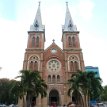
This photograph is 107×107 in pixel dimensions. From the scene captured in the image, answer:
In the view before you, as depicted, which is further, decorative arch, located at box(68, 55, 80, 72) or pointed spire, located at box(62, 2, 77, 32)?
pointed spire, located at box(62, 2, 77, 32)

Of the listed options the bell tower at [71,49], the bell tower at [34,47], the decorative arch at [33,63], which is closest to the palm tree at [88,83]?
the bell tower at [71,49]

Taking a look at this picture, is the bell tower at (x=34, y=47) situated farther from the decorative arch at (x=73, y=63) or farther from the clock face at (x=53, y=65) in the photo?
the decorative arch at (x=73, y=63)

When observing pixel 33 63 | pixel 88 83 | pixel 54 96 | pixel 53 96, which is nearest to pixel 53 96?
pixel 53 96

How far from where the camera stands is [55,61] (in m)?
51.4

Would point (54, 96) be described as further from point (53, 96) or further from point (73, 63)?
point (73, 63)

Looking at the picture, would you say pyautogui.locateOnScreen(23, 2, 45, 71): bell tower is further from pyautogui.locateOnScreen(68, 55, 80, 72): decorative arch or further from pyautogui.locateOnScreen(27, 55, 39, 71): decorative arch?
pyautogui.locateOnScreen(68, 55, 80, 72): decorative arch

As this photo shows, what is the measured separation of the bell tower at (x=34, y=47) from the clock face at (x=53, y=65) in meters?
2.83

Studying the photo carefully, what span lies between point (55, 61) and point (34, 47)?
7260mm

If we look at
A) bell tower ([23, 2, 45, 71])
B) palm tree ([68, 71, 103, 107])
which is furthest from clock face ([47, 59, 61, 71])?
palm tree ([68, 71, 103, 107])

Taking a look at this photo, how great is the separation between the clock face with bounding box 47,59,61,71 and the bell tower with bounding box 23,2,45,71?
2.83 m

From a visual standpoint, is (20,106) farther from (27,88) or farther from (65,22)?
(65,22)

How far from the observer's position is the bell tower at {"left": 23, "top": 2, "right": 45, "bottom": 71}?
50.3 m

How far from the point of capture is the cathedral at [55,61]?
47125mm

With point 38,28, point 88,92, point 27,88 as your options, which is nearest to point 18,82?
point 27,88
